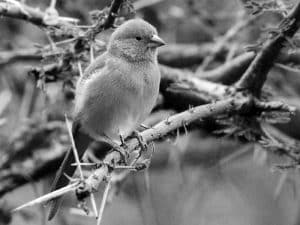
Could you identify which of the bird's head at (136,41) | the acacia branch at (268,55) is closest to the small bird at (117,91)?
the bird's head at (136,41)

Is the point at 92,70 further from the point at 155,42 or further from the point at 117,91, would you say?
the point at 155,42

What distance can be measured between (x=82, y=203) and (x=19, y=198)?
428cm

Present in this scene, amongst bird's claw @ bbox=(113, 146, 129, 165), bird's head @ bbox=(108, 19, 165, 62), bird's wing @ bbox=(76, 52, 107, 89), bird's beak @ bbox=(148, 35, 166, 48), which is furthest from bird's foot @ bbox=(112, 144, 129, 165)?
bird's beak @ bbox=(148, 35, 166, 48)

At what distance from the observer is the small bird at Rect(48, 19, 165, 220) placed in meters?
3.56

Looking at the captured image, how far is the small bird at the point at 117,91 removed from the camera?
11.7 feet

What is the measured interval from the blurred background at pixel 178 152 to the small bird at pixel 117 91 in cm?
69

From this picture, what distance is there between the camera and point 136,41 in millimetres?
4082

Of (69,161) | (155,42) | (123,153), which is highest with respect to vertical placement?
(155,42)

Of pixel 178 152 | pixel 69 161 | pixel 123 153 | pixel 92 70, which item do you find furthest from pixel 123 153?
pixel 178 152

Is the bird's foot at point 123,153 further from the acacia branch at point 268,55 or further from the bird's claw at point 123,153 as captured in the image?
the acacia branch at point 268,55

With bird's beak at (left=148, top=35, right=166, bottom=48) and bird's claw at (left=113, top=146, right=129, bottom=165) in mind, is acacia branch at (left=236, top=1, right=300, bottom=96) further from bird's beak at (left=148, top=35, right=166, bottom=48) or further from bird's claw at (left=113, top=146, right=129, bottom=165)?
bird's claw at (left=113, top=146, right=129, bottom=165)

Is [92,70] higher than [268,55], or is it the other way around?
[268,55]

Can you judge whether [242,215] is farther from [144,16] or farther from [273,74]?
[144,16]

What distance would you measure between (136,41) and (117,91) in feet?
2.17
